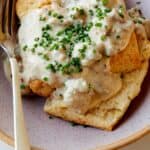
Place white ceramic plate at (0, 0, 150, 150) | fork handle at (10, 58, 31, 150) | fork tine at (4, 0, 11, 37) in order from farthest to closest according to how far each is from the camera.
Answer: fork tine at (4, 0, 11, 37) < white ceramic plate at (0, 0, 150, 150) < fork handle at (10, 58, 31, 150)

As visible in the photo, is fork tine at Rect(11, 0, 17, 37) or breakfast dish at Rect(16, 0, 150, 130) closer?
breakfast dish at Rect(16, 0, 150, 130)

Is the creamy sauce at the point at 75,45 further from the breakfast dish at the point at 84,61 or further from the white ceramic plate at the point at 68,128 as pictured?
the white ceramic plate at the point at 68,128

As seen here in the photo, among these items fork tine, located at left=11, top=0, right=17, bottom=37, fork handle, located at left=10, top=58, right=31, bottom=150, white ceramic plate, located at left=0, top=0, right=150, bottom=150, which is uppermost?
fork tine, located at left=11, top=0, right=17, bottom=37

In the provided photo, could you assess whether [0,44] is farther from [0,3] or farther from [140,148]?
[140,148]

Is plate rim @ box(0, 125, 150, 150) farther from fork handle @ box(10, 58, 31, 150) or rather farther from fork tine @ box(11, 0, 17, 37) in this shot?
fork tine @ box(11, 0, 17, 37)

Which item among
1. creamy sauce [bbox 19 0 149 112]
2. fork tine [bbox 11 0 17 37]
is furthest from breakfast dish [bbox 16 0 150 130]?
fork tine [bbox 11 0 17 37]

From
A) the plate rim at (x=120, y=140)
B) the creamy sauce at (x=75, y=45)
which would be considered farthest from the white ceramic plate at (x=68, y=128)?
the creamy sauce at (x=75, y=45)

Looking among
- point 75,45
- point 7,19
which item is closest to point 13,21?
point 7,19
